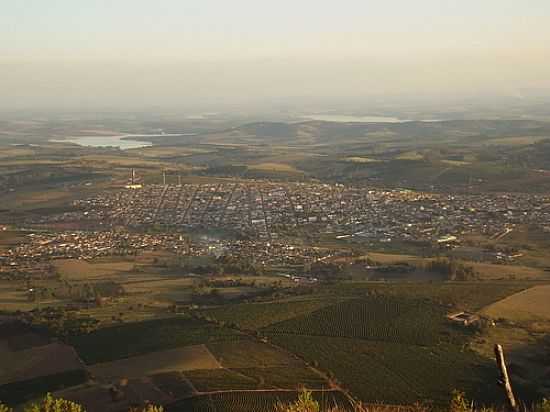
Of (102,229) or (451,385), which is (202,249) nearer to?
(102,229)

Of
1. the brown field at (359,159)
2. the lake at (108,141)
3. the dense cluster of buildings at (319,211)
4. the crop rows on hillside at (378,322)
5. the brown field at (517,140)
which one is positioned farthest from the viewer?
the lake at (108,141)

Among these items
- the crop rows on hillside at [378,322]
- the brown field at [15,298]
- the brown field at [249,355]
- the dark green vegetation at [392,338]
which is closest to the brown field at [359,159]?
the dark green vegetation at [392,338]

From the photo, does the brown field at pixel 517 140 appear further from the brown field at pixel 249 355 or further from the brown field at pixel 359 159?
the brown field at pixel 249 355

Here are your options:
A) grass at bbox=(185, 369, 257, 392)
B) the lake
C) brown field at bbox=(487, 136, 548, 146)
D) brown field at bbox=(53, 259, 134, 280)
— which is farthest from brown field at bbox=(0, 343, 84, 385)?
the lake

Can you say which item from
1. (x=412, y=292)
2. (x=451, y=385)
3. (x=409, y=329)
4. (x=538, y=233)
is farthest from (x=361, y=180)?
(x=451, y=385)

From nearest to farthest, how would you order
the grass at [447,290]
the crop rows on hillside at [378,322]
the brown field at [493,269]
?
1. the crop rows on hillside at [378,322]
2. the grass at [447,290]
3. the brown field at [493,269]

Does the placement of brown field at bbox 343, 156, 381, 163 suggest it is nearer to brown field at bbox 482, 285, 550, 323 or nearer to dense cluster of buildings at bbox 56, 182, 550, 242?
dense cluster of buildings at bbox 56, 182, 550, 242

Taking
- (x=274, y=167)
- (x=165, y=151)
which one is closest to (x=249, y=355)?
(x=274, y=167)
